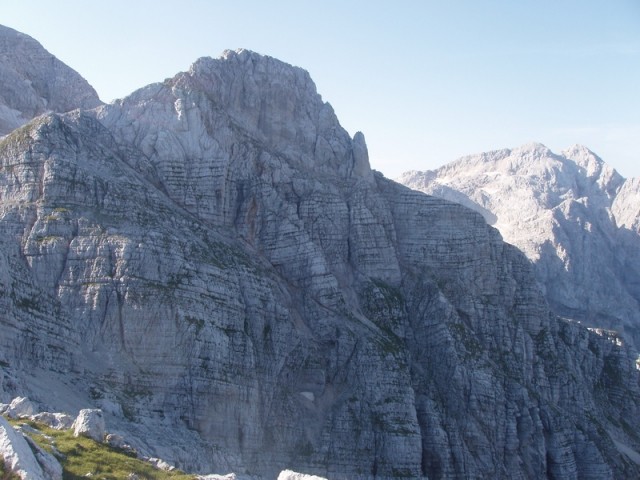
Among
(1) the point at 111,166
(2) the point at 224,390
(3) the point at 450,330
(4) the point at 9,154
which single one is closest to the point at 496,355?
(3) the point at 450,330

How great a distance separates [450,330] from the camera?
101750 mm

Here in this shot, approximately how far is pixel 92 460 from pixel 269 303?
177 ft

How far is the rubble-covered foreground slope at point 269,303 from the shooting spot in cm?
7700

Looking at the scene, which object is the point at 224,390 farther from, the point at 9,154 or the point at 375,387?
the point at 9,154

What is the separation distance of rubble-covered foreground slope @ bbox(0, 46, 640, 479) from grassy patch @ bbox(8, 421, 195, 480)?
2037 centimetres

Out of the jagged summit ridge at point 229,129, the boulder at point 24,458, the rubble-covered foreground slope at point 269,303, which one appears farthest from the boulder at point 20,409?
the jagged summit ridge at point 229,129

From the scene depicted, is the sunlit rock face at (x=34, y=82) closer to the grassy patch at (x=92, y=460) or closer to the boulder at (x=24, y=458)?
the grassy patch at (x=92, y=460)

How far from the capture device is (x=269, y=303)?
8862cm

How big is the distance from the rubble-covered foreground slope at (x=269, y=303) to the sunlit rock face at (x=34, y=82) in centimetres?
2703

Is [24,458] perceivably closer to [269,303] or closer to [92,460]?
[92,460]

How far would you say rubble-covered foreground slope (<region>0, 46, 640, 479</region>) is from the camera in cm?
7700

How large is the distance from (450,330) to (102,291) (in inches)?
1505

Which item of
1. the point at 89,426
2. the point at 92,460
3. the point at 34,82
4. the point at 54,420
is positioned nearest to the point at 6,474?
the point at 92,460

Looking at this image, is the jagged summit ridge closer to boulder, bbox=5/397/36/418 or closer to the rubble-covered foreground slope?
the rubble-covered foreground slope
